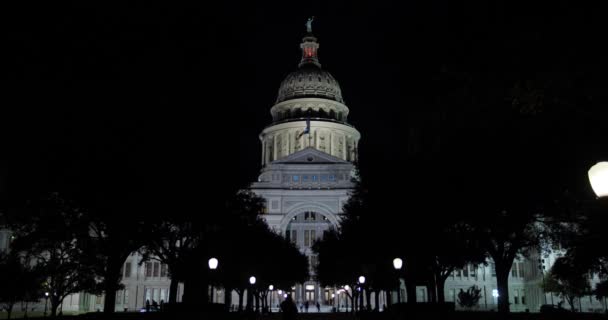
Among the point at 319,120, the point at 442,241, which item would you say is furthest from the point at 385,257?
the point at 319,120

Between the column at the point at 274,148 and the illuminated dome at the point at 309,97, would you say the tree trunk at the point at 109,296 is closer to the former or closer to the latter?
the column at the point at 274,148

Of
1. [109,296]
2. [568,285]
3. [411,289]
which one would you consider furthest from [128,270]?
[109,296]

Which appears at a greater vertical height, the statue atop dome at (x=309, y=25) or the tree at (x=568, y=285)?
the statue atop dome at (x=309, y=25)

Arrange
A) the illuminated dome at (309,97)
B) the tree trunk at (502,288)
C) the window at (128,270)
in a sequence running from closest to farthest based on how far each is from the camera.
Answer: the tree trunk at (502,288) < the window at (128,270) < the illuminated dome at (309,97)

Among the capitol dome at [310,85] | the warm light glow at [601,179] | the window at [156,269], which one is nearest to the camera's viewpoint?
the warm light glow at [601,179]

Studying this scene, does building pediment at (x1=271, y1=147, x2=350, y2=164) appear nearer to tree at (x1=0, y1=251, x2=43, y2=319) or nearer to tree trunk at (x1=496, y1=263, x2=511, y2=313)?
tree at (x1=0, y1=251, x2=43, y2=319)

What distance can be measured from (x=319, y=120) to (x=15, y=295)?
9561 cm

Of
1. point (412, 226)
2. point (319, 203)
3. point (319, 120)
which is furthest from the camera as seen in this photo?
point (319, 120)

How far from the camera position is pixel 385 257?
4722cm

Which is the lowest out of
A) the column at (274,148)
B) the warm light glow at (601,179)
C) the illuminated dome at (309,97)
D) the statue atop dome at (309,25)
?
the warm light glow at (601,179)

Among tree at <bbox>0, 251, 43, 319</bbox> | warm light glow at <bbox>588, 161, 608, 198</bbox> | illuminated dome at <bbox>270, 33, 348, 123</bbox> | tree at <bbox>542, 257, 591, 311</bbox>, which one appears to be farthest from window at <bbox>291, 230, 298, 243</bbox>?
warm light glow at <bbox>588, 161, 608, 198</bbox>

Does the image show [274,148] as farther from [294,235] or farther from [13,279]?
[13,279]

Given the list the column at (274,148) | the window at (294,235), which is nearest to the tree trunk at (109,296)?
the window at (294,235)

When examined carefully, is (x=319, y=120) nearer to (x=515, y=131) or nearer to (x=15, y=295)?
(x=15, y=295)
